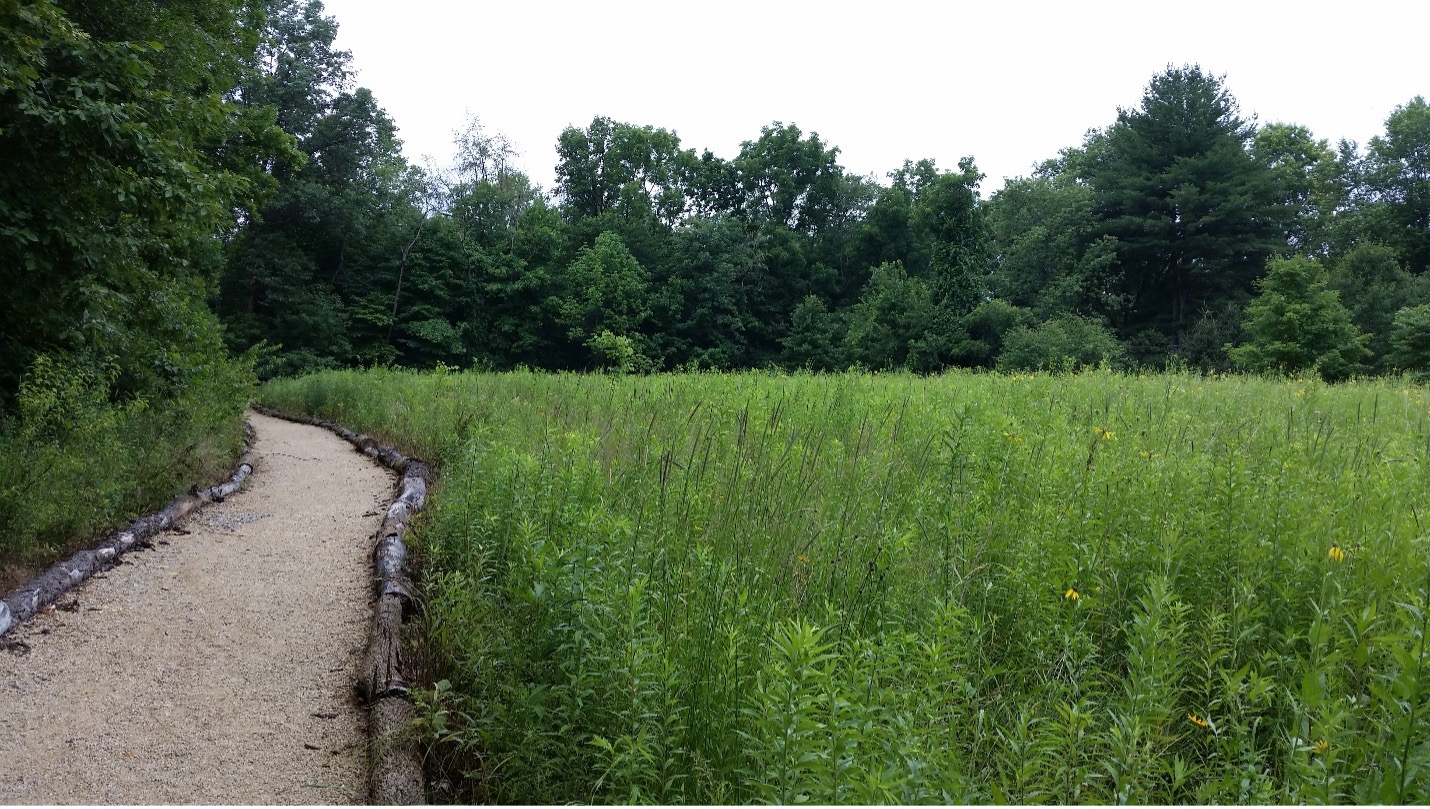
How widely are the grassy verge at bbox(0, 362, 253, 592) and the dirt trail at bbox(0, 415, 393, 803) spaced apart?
48cm

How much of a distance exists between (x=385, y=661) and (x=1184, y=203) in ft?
132

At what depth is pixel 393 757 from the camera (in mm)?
3373

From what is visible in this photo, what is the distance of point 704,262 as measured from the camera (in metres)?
42.2

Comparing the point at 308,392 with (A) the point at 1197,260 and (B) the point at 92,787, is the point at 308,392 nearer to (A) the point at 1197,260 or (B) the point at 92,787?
(B) the point at 92,787

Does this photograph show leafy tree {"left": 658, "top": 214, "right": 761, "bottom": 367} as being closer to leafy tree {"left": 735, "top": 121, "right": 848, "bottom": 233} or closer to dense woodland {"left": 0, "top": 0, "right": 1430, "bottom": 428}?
dense woodland {"left": 0, "top": 0, "right": 1430, "bottom": 428}

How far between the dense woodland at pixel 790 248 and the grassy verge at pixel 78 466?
3.56 metres

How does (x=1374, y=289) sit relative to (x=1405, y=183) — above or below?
below

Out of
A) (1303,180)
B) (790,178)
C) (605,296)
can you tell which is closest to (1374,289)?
(1303,180)

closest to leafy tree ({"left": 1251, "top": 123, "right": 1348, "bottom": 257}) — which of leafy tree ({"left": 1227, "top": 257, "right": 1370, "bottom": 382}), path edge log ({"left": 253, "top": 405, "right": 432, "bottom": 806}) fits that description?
leafy tree ({"left": 1227, "top": 257, "right": 1370, "bottom": 382})

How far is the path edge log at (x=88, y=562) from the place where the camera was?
4949mm

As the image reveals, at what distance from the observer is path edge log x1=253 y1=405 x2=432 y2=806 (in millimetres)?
3246

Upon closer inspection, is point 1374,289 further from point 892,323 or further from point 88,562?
point 88,562

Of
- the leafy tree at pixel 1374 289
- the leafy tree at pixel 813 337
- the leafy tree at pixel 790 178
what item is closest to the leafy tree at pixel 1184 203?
the leafy tree at pixel 1374 289

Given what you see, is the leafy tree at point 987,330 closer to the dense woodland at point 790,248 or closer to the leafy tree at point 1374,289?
the dense woodland at point 790,248
